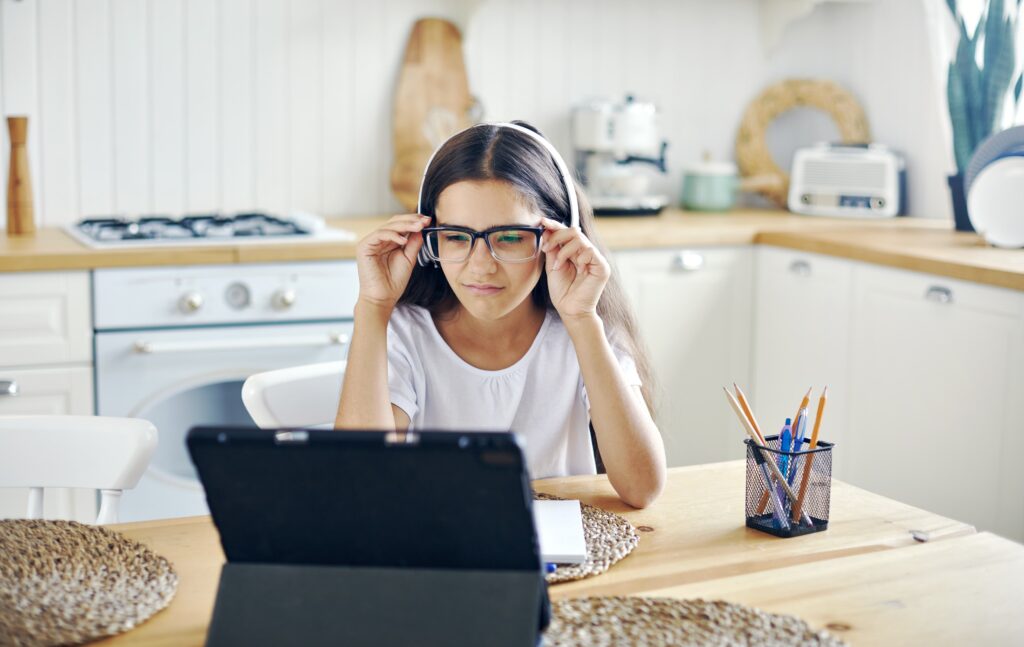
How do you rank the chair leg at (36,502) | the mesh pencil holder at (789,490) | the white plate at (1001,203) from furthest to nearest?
1. the white plate at (1001,203)
2. the chair leg at (36,502)
3. the mesh pencil holder at (789,490)

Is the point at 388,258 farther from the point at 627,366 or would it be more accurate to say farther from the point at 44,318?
the point at 44,318

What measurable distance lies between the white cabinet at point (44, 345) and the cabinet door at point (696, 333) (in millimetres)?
1240

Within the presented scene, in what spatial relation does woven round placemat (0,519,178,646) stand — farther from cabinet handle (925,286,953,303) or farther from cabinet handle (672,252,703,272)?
cabinet handle (672,252,703,272)

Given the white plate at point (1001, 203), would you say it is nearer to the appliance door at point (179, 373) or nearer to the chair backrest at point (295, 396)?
the appliance door at point (179, 373)

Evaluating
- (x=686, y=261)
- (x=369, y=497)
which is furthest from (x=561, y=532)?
(x=686, y=261)

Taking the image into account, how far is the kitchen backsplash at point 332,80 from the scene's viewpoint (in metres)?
2.80

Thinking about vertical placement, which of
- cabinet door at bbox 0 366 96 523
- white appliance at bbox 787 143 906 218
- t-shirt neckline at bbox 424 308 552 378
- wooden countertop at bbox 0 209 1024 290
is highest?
white appliance at bbox 787 143 906 218

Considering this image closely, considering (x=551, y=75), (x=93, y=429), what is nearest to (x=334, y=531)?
(x=93, y=429)

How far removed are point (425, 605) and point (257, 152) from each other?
2.34 metres

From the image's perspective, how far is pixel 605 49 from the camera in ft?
10.9

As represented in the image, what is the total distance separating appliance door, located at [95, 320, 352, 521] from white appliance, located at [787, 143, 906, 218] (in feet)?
4.83

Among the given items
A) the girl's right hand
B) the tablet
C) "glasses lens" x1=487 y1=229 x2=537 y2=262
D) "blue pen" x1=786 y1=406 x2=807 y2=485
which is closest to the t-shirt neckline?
the girl's right hand

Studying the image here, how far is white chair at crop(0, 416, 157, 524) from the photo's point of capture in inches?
50.5

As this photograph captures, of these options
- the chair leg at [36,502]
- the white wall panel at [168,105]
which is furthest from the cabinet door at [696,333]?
the chair leg at [36,502]
